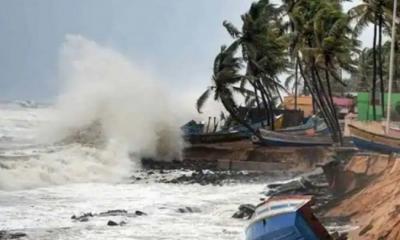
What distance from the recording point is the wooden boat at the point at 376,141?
2201 centimetres

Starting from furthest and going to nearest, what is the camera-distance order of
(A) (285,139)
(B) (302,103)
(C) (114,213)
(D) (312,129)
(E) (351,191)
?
(B) (302,103)
(D) (312,129)
(A) (285,139)
(C) (114,213)
(E) (351,191)

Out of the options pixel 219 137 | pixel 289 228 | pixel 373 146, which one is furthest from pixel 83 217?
pixel 219 137

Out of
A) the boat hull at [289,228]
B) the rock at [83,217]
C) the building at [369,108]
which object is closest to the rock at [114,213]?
the rock at [83,217]

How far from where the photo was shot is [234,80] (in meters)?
37.4

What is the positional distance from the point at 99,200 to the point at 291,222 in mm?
12640

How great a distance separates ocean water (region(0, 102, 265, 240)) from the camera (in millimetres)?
14781

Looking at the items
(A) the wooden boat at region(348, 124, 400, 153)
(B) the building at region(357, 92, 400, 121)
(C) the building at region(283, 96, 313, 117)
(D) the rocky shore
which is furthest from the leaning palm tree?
(C) the building at region(283, 96, 313, 117)

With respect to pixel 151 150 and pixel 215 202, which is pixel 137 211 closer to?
pixel 215 202

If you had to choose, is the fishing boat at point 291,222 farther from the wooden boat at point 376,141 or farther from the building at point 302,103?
the building at point 302,103

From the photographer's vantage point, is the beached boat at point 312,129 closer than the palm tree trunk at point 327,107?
No

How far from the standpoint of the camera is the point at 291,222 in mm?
9117

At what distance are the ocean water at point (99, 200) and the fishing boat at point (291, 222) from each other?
402 centimetres

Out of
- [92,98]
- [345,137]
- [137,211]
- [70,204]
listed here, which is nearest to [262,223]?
[137,211]

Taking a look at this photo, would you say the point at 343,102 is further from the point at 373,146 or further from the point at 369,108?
the point at 373,146
